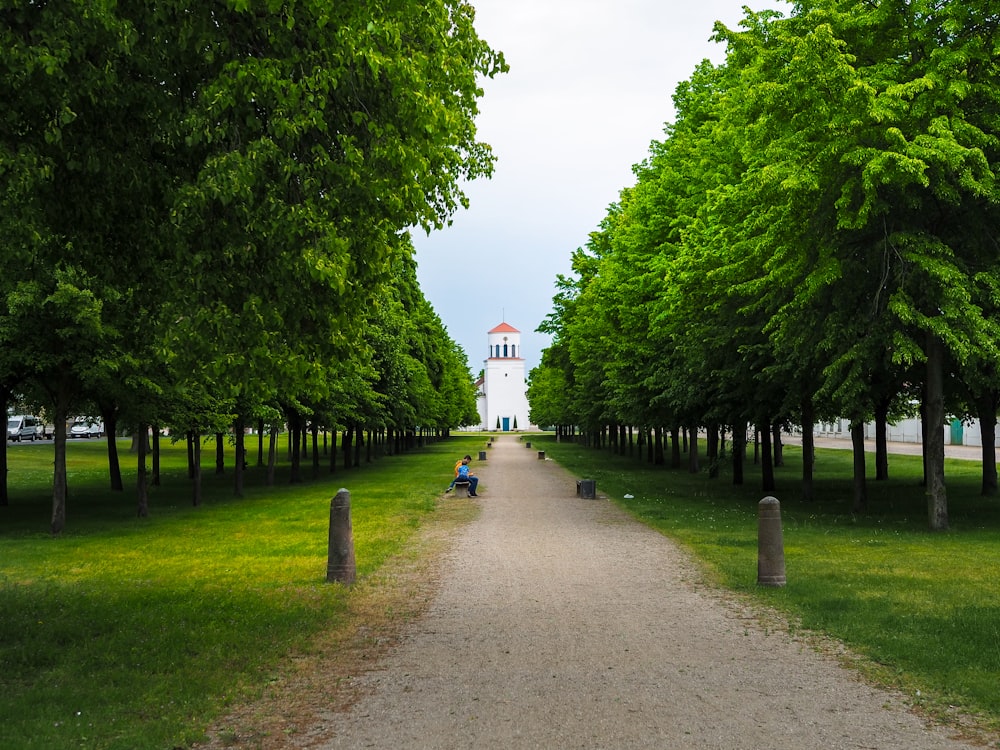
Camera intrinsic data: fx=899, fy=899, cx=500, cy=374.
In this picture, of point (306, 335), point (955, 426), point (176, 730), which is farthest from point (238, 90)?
point (955, 426)

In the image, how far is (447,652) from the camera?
7.68m

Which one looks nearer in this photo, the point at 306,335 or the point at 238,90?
Result: the point at 238,90

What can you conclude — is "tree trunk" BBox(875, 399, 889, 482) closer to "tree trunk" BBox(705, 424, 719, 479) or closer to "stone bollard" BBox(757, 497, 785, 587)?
"tree trunk" BBox(705, 424, 719, 479)

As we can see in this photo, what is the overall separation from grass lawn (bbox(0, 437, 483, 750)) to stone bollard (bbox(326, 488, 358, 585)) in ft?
0.69

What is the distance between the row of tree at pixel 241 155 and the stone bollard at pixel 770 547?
5.19 m

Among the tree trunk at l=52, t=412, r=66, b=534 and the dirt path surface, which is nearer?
the dirt path surface

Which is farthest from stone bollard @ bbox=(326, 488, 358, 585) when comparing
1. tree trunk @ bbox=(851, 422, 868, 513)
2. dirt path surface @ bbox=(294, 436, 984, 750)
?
tree trunk @ bbox=(851, 422, 868, 513)

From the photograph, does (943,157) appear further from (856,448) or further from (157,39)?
(157,39)

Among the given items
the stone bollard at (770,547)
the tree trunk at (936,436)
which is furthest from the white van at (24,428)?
the stone bollard at (770,547)

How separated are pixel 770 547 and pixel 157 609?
696cm

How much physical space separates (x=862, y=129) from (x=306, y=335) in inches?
423

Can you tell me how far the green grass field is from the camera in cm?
625

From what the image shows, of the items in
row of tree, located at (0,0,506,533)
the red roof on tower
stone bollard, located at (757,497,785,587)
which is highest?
the red roof on tower

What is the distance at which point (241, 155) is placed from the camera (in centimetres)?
Answer: 669
